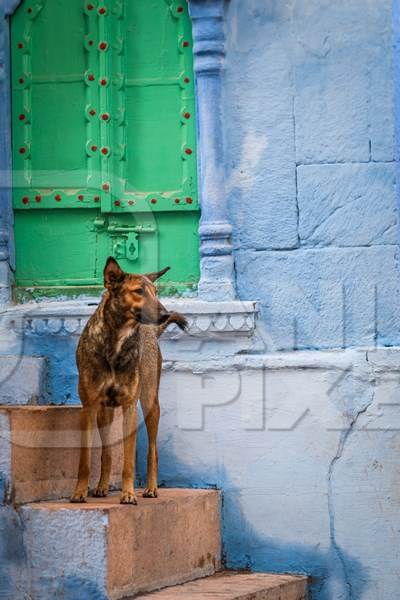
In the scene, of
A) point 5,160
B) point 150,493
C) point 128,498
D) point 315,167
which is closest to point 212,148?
point 315,167

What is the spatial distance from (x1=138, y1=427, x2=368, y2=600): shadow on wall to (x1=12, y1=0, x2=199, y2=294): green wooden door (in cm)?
95

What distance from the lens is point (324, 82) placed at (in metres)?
6.50

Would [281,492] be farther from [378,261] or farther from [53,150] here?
[53,150]

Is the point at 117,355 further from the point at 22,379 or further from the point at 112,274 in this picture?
the point at 22,379

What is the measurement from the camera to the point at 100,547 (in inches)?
207

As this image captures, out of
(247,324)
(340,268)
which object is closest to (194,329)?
(247,324)

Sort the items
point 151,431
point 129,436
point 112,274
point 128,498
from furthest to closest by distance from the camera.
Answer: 1. point 151,431
2. point 129,436
3. point 128,498
4. point 112,274

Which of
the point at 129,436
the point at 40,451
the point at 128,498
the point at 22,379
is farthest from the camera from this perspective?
the point at 22,379

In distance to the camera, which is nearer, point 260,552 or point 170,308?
point 260,552

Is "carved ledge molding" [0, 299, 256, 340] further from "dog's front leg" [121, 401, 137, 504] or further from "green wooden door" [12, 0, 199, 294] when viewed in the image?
"dog's front leg" [121, 401, 137, 504]

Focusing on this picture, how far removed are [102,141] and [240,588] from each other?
243cm

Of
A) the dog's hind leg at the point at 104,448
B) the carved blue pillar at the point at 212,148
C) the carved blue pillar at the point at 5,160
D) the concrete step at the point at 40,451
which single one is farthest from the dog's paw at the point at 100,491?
the carved blue pillar at the point at 5,160

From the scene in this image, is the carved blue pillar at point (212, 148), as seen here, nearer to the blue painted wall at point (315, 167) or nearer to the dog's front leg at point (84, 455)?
the blue painted wall at point (315, 167)

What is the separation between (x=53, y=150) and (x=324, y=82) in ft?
4.83
